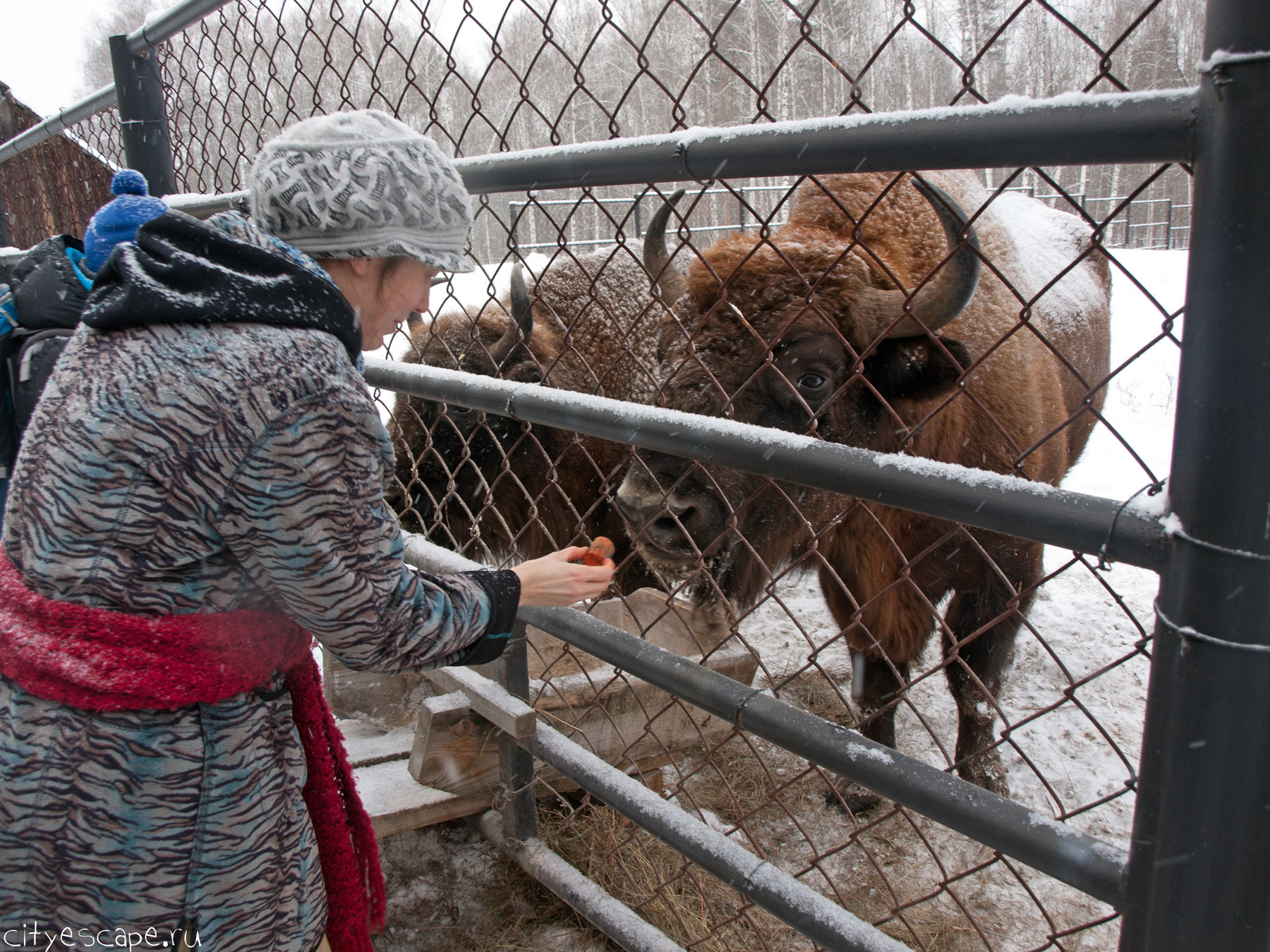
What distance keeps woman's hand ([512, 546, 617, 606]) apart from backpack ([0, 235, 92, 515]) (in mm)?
1629

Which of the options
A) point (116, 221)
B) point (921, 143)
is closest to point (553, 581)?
point (921, 143)

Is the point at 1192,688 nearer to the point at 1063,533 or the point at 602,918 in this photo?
the point at 1063,533

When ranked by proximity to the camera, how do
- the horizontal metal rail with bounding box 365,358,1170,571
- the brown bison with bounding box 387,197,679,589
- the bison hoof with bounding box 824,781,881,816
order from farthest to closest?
the brown bison with bounding box 387,197,679,589 < the bison hoof with bounding box 824,781,881,816 < the horizontal metal rail with bounding box 365,358,1170,571

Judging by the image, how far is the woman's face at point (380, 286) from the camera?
1.45 m

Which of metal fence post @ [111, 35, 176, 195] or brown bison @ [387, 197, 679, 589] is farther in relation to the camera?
brown bison @ [387, 197, 679, 589]

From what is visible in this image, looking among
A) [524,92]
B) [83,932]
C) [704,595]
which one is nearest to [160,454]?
[83,932]

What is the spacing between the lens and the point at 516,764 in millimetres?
2436

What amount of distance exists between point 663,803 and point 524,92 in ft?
5.41

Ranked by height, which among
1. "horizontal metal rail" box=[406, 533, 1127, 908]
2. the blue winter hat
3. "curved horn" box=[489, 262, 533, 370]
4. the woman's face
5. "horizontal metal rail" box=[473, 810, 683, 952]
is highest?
"curved horn" box=[489, 262, 533, 370]

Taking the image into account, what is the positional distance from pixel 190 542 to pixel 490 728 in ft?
4.99

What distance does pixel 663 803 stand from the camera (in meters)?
1.94

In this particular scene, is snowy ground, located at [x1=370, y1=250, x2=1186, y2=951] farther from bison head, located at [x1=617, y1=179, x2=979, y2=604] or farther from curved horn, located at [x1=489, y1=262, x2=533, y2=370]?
curved horn, located at [x1=489, y1=262, x2=533, y2=370]

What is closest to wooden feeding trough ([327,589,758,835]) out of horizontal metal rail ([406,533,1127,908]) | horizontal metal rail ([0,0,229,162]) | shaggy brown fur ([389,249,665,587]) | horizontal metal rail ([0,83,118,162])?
horizontal metal rail ([406,533,1127,908])

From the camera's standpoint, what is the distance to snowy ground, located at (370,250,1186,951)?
2643 millimetres
